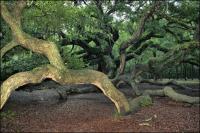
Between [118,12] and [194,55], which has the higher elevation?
[118,12]

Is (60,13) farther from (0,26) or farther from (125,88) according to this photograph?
(125,88)

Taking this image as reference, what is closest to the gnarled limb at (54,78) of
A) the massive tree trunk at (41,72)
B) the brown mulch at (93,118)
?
the massive tree trunk at (41,72)

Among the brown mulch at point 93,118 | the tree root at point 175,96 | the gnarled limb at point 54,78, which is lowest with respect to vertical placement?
the brown mulch at point 93,118

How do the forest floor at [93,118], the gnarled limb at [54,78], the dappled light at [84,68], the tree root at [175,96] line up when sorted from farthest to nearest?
1. the tree root at [175,96]
2. the forest floor at [93,118]
3. the dappled light at [84,68]
4. the gnarled limb at [54,78]

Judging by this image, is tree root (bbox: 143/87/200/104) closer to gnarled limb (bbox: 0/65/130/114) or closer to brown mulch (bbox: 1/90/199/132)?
brown mulch (bbox: 1/90/199/132)

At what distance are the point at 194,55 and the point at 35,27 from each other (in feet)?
30.7

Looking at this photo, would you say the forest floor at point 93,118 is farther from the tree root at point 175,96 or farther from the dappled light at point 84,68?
the tree root at point 175,96

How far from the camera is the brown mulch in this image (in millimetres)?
10930

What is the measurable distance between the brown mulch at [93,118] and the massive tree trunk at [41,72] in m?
1.12

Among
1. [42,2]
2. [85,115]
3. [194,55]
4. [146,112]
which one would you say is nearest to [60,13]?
[42,2]

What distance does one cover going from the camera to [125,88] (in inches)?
875

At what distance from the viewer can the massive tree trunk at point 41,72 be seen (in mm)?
10312

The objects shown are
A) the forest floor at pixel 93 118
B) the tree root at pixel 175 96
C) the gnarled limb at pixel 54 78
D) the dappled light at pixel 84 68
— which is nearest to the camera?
the gnarled limb at pixel 54 78

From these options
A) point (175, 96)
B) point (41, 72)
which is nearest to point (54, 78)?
point (41, 72)
